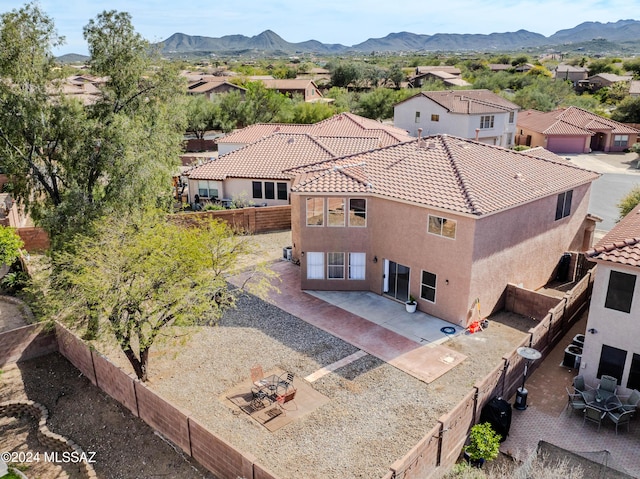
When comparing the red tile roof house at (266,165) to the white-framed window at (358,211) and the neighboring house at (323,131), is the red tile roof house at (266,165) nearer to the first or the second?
the neighboring house at (323,131)

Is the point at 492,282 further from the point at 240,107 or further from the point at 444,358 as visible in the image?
the point at 240,107

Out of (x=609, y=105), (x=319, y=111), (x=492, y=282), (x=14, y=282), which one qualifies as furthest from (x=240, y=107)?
(x=609, y=105)

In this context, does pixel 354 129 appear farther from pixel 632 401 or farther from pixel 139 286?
pixel 632 401

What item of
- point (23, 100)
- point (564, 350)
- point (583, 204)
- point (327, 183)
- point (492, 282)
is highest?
point (23, 100)

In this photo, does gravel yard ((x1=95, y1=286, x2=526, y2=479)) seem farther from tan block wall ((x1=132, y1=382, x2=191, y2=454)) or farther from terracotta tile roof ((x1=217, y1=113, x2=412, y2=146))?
terracotta tile roof ((x1=217, y1=113, x2=412, y2=146))

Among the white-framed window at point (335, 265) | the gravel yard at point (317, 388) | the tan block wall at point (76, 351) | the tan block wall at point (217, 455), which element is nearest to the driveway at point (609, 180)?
the white-framed window at point (335, 265)

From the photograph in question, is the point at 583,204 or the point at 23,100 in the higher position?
the point at 23,100

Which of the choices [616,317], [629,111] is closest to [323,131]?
[616,317]
